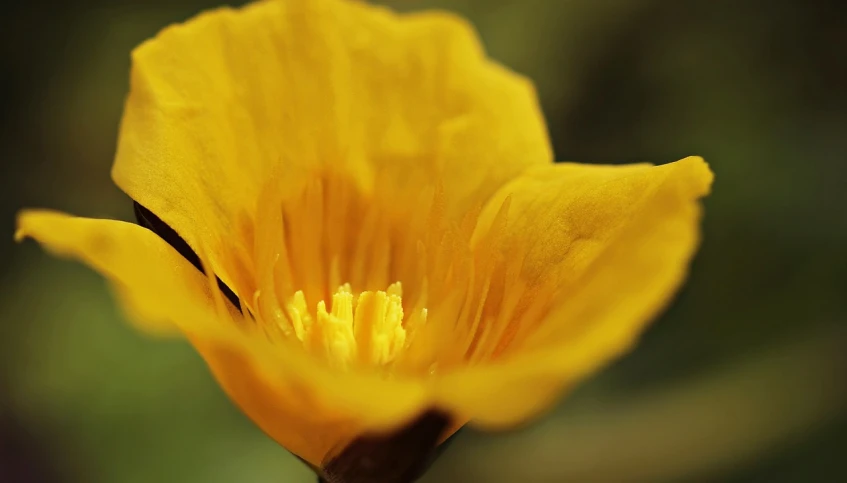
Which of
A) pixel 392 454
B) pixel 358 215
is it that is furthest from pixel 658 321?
pixel 392 454

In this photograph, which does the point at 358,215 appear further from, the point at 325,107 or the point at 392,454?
the point at 392,454

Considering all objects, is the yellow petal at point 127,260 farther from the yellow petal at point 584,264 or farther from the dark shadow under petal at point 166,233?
the yellow petal at point 584,264

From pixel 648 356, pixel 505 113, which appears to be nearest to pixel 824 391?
pixel 648 356

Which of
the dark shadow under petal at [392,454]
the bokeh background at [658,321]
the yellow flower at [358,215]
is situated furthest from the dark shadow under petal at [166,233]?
the bokeh background at [658,321]

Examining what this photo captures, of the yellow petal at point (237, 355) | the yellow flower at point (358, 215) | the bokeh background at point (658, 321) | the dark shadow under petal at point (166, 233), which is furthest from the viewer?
the bokeh background at point (658, 321)

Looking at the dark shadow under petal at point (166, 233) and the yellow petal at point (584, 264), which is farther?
the dark shadow under petal at point (166, 233)
